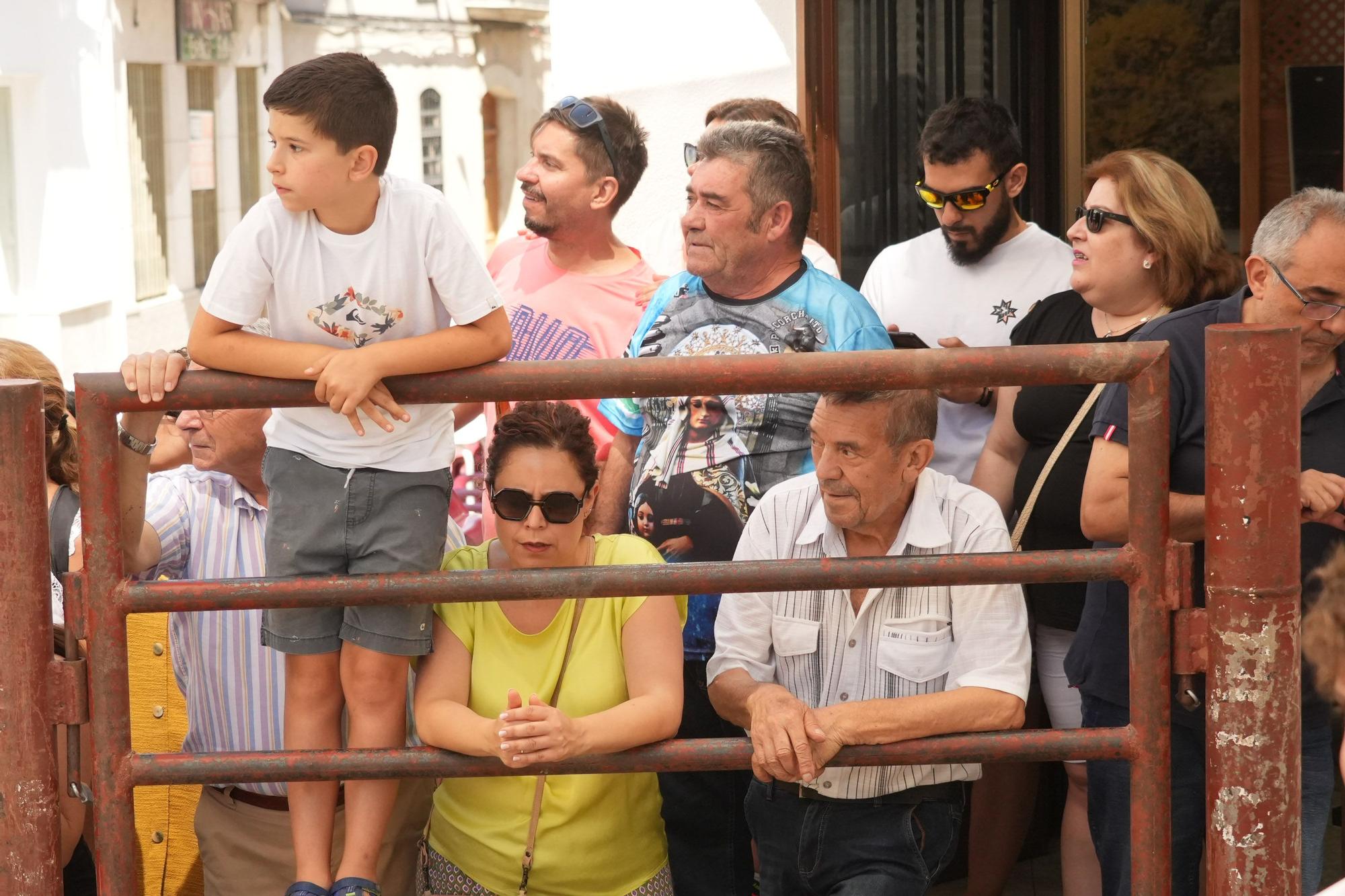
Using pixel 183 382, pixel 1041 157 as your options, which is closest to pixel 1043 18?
pixel 1041 157

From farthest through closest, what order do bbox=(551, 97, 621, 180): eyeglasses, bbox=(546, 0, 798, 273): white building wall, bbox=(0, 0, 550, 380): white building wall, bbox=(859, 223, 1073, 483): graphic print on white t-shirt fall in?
bbox=(0, 0, 550, 380): white building wall, bbox=(546, 0, 798, 273): white building wall, bbox=(551, 97, 621, 180): eyeglasses, bbox=(859, 223, 1073, 483): graphic print on white t-shirt

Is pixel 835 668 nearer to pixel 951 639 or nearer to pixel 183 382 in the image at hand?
pixel 951 639

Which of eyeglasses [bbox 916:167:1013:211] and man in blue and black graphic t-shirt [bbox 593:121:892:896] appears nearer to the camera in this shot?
man in blue and black graphic t-shirt [bbox 593:121:892:896]

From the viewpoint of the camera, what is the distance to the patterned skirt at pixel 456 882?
277cm

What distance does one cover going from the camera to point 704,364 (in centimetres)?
217

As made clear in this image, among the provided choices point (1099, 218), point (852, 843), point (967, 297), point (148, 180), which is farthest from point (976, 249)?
point (148, 180)

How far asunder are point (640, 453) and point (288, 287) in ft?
3.50

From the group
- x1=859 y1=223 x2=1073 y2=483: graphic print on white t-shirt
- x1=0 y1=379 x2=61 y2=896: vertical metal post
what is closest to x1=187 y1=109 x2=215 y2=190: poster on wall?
x1=859 y1=223 x2=1073 y2=483: graphic print on white t-shirt

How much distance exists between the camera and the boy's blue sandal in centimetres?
260

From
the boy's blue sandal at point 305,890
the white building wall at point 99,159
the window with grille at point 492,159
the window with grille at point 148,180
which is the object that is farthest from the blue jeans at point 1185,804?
the window with grille at point 492,159

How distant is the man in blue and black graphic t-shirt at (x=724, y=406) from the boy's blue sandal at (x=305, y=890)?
34.3 inches

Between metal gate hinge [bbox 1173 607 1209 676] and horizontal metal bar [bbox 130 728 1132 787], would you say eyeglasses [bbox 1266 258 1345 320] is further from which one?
horizontal metal bar [bbox 130 728 1132 787]

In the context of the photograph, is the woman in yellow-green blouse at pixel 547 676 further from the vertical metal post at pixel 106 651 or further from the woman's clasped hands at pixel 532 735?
the vertical metal post at pixel 106 651

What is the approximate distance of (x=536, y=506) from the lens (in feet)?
9.01
